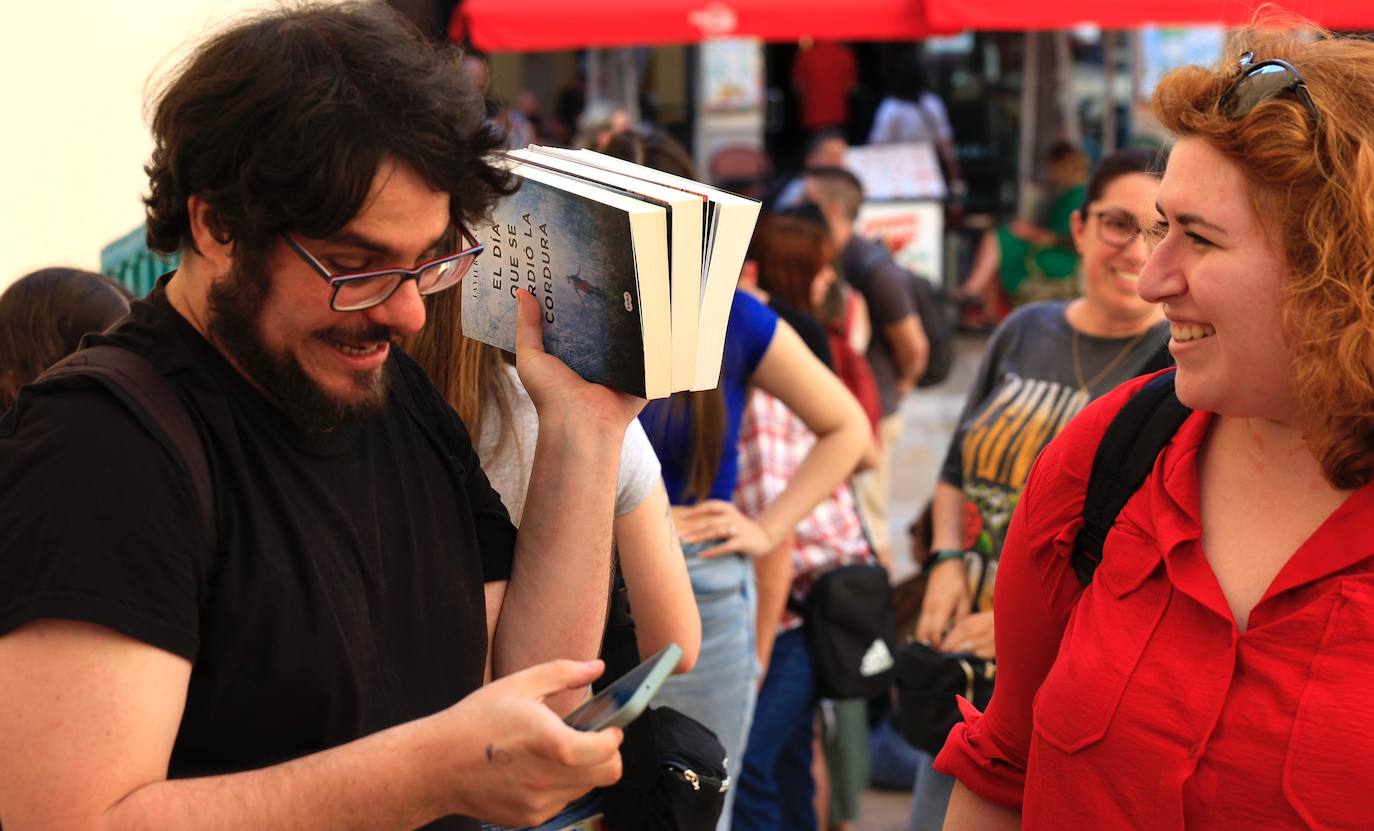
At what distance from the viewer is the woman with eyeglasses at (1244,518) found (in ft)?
5.41

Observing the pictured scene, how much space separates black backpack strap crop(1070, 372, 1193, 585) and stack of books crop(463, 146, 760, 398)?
0.50 meters

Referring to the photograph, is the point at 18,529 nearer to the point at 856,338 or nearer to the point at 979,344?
the point at 856,338

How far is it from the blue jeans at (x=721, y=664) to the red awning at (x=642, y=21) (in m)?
5.64

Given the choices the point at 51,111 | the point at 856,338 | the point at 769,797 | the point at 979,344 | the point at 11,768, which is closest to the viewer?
the point at 11,768

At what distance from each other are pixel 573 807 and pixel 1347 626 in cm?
118

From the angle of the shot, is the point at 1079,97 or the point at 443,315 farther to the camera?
the point at 1079,97

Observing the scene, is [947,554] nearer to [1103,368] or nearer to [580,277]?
[1103,368]

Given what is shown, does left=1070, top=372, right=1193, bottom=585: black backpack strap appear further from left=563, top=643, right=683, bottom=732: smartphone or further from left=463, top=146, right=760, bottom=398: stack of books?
left=563, top=643, right=683, bottom=732: smartphone

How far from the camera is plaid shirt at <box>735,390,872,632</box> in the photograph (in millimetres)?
4188

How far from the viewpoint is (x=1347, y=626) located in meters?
1.66

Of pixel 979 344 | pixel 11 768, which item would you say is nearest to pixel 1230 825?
pixel 11 768

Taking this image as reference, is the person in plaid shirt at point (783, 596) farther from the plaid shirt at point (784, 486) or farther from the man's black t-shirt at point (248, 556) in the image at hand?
the man's black t-shirt at point (248, 556)

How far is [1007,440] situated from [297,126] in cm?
222

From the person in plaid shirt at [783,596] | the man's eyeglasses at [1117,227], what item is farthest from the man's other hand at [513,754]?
the person in plaid shirt at [783,596]
